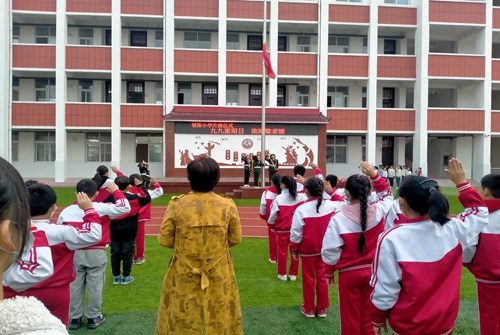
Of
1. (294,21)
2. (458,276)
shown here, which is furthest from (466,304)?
(294,21)

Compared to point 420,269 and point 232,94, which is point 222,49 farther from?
point 420,269

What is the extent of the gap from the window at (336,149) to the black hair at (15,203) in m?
23.4

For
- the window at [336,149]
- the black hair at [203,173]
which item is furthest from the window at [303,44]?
the black hair at [203,173]

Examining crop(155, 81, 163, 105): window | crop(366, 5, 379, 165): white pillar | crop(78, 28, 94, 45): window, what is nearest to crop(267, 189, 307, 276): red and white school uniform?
crop(366, 5, 379, 165): white pillar

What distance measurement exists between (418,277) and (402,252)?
0.17m

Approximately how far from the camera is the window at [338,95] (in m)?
23.7

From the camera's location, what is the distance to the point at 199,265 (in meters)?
2.65

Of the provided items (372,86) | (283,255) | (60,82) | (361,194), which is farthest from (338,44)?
(361,194)

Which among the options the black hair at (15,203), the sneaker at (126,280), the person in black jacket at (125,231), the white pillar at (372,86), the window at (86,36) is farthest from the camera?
the window at (86,36)

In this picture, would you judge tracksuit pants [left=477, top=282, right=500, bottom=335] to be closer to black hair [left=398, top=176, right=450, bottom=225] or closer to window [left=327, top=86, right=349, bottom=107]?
black hair [left=398, top=176, right=450, bottom=225]

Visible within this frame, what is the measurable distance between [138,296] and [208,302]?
8.61 feet

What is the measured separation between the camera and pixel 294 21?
70.4 ft

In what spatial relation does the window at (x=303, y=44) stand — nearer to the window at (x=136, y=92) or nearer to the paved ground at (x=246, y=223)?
the window at (x=136, y=92)

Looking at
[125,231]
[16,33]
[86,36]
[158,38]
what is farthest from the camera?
[158,38]
